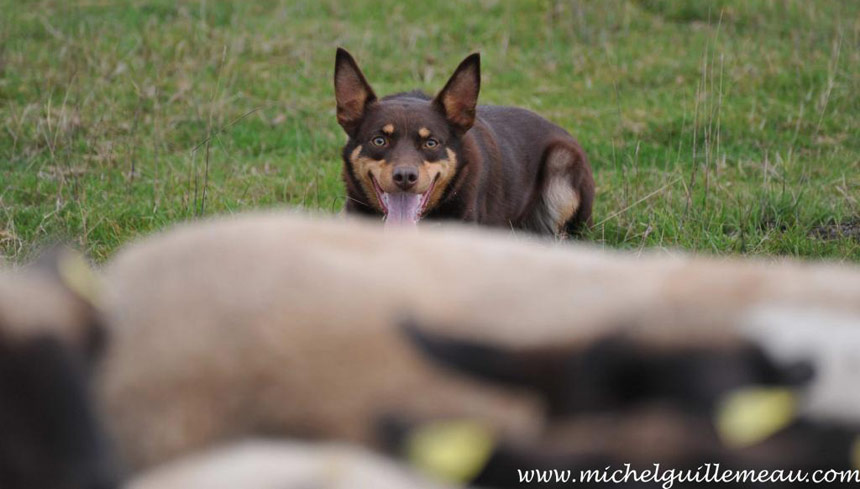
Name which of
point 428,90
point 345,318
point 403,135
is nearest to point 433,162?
point 403,135

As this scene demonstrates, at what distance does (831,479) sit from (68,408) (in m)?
1.01

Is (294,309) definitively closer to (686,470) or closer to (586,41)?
(686,470)

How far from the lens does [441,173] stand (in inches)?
198

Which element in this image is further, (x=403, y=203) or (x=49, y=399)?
(x=403, y=203)

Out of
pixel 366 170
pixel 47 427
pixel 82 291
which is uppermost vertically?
pixel 82 291

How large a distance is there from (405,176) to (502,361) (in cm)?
344

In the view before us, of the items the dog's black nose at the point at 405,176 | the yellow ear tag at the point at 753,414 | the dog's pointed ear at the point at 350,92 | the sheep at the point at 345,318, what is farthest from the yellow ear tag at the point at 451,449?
the dog's pointed ear at the point at 350,92

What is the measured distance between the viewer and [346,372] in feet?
4.63

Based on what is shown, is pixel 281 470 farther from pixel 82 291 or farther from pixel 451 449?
pixel 82 291

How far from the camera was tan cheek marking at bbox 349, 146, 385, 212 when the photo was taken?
16.4ft

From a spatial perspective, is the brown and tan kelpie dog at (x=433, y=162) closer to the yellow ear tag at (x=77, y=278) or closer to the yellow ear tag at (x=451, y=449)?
the yellow ear tag at (x=77, y=278)

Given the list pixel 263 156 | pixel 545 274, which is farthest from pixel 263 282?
pixel 263 156

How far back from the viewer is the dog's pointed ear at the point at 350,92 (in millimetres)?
5066

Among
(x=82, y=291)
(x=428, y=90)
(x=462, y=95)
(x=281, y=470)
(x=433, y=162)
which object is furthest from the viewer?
(x=428, y=90)
